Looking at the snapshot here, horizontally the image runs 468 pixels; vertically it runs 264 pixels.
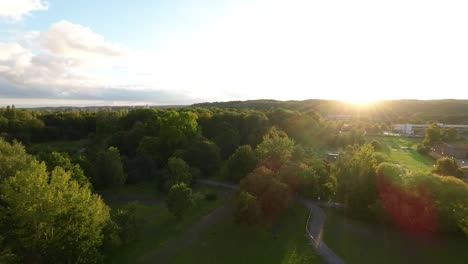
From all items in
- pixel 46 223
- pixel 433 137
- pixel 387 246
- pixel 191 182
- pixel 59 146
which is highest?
pixel 433 137

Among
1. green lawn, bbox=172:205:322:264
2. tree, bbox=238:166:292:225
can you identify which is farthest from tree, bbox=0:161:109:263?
tree, bbox=238:166:292:225

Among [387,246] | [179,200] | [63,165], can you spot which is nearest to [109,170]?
[63,165]

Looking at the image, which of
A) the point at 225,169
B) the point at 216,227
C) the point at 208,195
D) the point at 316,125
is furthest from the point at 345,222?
the point at 316,125

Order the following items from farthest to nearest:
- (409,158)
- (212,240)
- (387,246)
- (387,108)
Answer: (387,108)
(409,158)
(212,240)
(387,246)

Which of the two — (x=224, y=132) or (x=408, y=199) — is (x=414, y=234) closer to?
(x=408, y=199)

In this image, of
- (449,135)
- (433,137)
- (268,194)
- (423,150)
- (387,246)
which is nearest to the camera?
(387,246)

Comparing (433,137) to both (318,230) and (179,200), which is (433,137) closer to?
(318,230)
